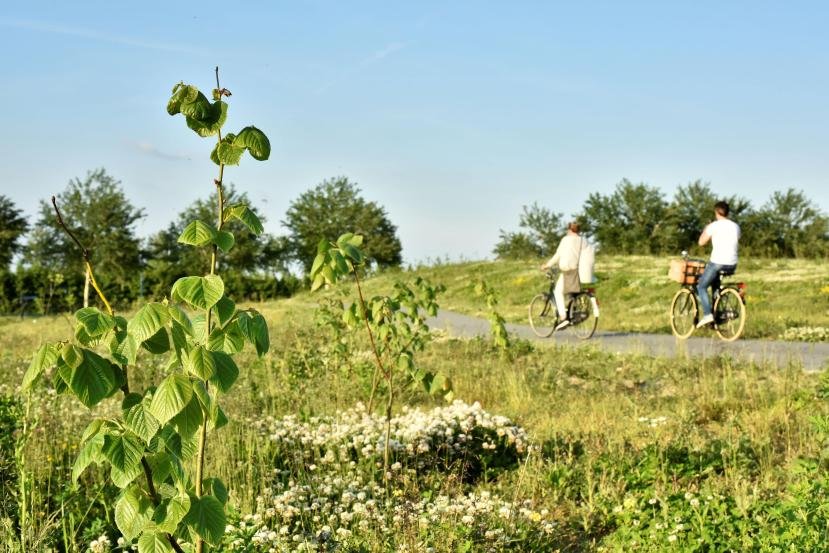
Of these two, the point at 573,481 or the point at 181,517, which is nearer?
the point at 181,517

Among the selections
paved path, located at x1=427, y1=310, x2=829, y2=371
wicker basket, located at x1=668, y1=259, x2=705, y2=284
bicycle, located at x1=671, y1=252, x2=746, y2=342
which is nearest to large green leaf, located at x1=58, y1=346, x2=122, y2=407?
paved path, located at x1=427, y1=310, x2=829, y2=371

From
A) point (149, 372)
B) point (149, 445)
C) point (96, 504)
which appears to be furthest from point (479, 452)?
point (149, 372)

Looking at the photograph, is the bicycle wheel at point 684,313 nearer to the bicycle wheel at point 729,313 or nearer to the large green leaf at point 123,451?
the bicycle wheel at point 729,313

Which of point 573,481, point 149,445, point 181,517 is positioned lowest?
point 573,481

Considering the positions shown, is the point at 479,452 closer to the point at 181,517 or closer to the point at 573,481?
the point at 573,481

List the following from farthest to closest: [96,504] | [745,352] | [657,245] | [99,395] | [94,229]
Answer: [657,245] → [94,229] → [745,352] → [96,504] → [99,395]

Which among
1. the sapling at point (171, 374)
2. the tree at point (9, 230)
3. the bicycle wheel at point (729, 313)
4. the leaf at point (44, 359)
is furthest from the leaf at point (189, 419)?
the tree at point (9, 230)

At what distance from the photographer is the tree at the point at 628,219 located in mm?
55438

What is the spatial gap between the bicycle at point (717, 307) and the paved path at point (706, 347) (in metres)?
0.22

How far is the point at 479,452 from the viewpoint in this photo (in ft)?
20.4

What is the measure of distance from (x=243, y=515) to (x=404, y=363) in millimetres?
1500

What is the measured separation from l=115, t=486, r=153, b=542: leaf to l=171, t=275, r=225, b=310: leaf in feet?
2.28

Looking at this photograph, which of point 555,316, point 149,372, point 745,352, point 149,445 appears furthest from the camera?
point 555,316

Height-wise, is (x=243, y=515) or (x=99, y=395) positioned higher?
(x=99, y=395)
